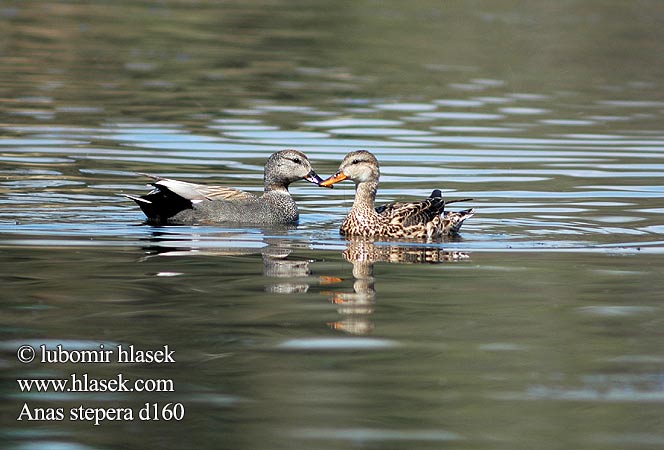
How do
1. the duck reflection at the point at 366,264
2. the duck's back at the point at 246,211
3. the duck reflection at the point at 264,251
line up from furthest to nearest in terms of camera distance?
the duck's back at the point at 246,211, the duck reflection at the point at 264,251, the duck reflection at the point at 366,264

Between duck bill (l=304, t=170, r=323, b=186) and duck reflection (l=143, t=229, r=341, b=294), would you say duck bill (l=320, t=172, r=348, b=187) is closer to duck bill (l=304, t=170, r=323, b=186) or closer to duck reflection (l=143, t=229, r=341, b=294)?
duck reflection (l=143, t=229, r=341, b=294)

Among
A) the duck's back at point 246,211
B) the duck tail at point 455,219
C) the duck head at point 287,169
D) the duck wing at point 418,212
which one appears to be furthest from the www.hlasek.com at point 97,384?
the duck head at point 287,169

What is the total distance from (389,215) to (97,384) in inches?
224

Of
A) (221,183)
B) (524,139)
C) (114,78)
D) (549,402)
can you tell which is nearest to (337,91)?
(114,78)

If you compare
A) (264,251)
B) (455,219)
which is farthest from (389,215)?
(264,251)

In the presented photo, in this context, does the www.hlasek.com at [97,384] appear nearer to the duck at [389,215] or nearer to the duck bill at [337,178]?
the duck at [389,215]

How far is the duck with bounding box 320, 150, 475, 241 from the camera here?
13016 mm

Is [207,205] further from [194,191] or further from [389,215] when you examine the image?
[389,215]

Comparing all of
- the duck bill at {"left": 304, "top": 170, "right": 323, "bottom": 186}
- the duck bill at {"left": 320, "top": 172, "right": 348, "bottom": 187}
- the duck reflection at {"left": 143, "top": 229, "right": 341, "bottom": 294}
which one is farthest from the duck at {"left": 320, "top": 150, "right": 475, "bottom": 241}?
the duck bill at {"left": 304, "top": 170, "right": 323, "bottom": 186}

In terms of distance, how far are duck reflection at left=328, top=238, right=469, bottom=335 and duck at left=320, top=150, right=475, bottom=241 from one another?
0.20 m

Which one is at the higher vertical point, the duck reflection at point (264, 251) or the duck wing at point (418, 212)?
the duck wing at point (418, 212)

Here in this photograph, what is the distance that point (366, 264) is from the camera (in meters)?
11.8

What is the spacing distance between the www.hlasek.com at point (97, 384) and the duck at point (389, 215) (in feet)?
15.9

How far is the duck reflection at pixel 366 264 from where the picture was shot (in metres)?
9.36
